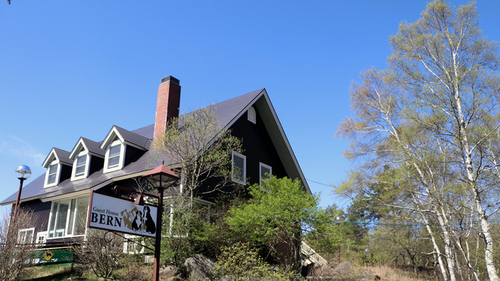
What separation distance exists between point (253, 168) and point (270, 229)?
568cm

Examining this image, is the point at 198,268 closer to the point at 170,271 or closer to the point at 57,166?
the point at 170,271

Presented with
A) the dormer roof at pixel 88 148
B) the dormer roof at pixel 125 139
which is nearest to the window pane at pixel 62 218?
the dormer roof at pixel 88 148

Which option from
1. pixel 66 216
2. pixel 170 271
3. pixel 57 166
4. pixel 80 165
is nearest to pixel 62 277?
pixel 170 271

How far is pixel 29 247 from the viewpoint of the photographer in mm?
10648

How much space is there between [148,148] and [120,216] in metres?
11.0

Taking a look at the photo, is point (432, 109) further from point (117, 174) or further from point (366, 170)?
point (117, 174)

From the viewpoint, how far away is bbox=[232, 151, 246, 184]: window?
52.3ft

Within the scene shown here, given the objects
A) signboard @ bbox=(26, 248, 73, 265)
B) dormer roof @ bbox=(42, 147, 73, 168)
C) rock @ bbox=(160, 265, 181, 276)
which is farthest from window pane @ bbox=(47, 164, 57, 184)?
rock @ bbox=(160, 265, 181, 276)

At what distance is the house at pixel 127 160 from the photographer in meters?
15.8

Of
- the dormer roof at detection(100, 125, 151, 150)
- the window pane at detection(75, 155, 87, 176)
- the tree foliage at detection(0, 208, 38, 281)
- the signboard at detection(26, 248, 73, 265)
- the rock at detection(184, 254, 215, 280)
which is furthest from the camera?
the window pane at detection(75, 155, 87, 176)

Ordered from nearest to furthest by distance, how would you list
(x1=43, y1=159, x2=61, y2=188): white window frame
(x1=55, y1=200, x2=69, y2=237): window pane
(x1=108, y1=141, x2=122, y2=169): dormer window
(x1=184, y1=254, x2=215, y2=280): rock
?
(x1=184, y1=254, x2=215, y2=280): rock
(x1=108, y1=141, x2=122, y2=169): dormer window
(x1=55, y1=200, x2=69, y2=237): window pane
(x1=43, y1=159, x2=61, y2=188): white window frame

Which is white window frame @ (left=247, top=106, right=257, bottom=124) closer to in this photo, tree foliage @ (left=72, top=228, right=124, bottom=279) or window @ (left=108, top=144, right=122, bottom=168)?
window @ (left=108, top=144, right=122, bottom=168)

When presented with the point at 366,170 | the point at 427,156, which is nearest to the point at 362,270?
the point at 366,170

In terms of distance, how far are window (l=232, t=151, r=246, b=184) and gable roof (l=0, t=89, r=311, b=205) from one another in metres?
1.95
